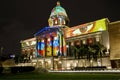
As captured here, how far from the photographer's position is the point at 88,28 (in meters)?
86.4

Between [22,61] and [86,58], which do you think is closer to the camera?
[86,58]

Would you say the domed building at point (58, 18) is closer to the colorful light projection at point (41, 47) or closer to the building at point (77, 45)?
the building at point (77, 45)

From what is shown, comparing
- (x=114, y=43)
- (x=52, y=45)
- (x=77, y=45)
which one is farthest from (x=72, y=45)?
(x=114, y=43)

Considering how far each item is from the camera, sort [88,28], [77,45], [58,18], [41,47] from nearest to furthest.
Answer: [88,28] → [77,45] → [41,47] → [58,18]

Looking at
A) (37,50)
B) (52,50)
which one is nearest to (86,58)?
(52,50)

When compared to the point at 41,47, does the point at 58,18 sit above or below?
above

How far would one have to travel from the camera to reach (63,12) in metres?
118

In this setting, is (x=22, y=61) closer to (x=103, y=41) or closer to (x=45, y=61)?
(x=45, y=61)

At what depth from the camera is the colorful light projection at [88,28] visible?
265ft

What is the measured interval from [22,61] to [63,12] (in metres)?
38.7

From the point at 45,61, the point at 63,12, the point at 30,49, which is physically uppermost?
the point at 63,12

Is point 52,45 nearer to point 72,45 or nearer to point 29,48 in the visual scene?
point 72,45

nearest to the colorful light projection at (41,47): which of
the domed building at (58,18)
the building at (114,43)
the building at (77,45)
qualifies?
the building at (77,45)

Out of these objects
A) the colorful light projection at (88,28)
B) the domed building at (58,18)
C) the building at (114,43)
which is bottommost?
the building at (114,43)
